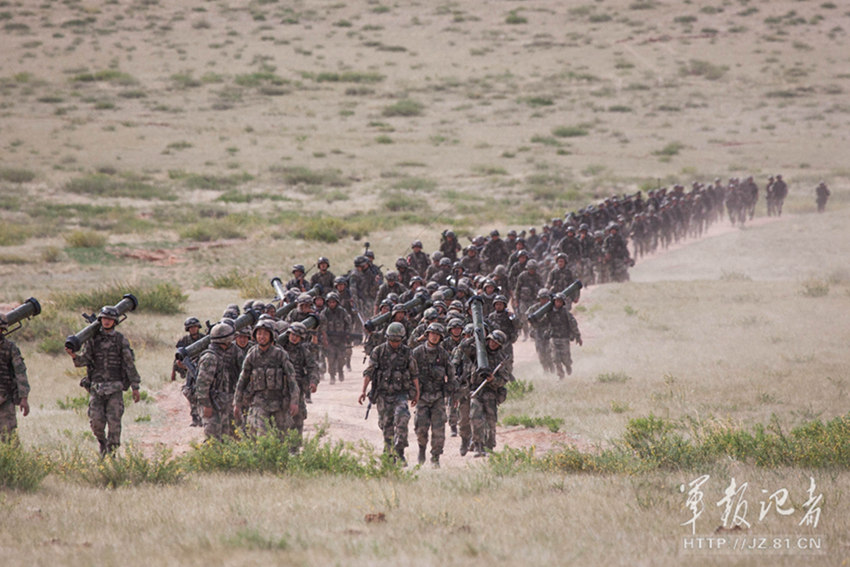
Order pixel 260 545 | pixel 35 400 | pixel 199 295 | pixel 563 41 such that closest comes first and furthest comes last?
pixel 260 545
pixel 35 400
pixel 199 295
pixel 563 41

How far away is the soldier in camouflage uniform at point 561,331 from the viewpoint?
49.6ft

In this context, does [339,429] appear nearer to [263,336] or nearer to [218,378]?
[218,378]

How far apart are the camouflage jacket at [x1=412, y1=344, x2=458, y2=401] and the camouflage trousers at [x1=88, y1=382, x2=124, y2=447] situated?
134 inches

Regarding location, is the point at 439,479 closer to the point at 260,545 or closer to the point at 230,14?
the point at 260,545

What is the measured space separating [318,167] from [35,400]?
3223cm

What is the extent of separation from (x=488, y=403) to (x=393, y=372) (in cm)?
126

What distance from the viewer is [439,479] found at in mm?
8898

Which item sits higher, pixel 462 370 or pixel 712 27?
pixel 712 27

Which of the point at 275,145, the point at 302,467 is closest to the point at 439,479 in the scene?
the point at 302,467

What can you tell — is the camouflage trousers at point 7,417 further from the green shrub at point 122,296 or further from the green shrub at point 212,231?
the green shrub at point 212,231

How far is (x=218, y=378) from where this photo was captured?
10.4 m

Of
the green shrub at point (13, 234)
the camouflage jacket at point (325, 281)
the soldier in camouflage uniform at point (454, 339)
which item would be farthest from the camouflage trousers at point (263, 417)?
the green shrub at point (13, 234)

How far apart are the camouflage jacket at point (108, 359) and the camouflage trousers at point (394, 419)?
2821mm

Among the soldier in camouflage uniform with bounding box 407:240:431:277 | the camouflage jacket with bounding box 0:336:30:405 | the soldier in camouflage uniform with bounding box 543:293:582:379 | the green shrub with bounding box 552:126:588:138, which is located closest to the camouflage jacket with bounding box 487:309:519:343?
the soldier in camouflage uniform with bounding box 543:293:582:379
